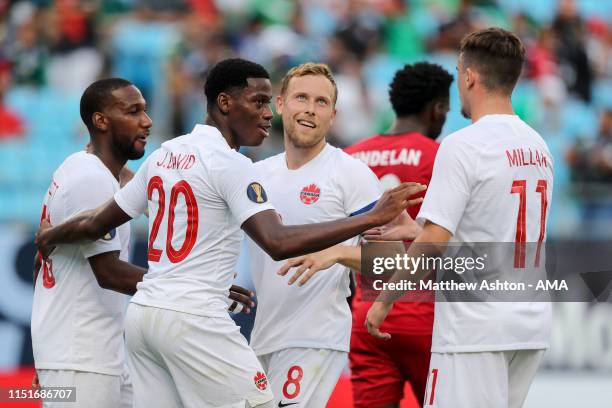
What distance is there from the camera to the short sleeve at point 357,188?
573 centimetres

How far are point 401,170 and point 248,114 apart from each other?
1.60 meters

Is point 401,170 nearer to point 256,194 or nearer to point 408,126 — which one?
point 408,126

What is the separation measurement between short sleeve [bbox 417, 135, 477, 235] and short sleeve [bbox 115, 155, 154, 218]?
1402 mm

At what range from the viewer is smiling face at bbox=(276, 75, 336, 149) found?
19.3 feet

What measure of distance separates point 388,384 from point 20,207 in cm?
761

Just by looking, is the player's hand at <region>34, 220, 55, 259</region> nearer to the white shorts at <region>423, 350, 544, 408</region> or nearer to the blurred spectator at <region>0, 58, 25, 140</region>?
the white shorts at <region>423, 350, 544, 408</region>

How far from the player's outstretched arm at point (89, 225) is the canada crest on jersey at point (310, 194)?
3.60 ft

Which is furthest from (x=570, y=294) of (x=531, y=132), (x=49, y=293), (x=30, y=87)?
(x=30, y=87)

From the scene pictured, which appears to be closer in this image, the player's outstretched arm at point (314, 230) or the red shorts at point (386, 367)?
the player's outstretched arm at point (314, 230)

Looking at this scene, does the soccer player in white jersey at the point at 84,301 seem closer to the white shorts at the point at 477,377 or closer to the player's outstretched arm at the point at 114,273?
the player's outstretched arm at the point at 114,273

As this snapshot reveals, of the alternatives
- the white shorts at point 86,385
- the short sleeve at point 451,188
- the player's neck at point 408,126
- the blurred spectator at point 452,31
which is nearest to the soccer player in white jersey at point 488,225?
the short sleeve at point 451,188

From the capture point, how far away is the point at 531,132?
503cm

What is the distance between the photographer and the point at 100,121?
5906mm

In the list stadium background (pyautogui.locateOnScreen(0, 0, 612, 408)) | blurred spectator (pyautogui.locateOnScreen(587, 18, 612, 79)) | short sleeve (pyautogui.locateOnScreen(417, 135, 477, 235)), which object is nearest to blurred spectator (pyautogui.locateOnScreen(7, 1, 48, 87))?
stadium background (pyautogui.locateOnScreen(0, 0, 612, 408))
